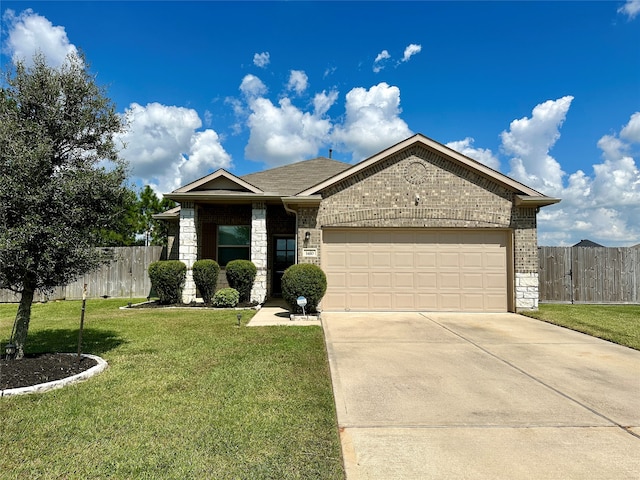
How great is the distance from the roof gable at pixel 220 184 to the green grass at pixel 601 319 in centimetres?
951

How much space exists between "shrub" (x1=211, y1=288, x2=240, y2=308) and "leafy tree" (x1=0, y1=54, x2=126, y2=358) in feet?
20.1

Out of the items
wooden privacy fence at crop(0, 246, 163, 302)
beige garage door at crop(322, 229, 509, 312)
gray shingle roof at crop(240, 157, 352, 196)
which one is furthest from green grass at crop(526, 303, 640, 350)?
wooden privacy fence at crop(0, 246, 163, 302)

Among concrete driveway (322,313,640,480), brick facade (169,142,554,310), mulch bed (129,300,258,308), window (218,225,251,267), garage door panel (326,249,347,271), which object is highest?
brick facade (169,142,554,310)

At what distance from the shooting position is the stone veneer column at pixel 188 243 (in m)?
12.5

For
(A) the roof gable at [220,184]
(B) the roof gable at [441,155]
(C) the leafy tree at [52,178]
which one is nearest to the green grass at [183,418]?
(C) the leafy tree at [52,178]

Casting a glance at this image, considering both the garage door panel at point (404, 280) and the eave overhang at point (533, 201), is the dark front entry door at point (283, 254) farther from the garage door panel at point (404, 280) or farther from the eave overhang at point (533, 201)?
the eave overhang at point (533, 201)

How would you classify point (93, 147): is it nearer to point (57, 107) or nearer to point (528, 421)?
point (57, 107)

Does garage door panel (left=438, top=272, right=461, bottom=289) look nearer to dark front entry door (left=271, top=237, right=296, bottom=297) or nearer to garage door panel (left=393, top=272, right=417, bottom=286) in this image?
garage door panel (left=393, top=272, right=417, bottom=286)

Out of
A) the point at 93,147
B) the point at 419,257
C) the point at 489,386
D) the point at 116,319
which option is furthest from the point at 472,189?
the point at 116,319

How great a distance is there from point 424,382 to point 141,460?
11.2ft

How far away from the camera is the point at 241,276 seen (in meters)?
12.1

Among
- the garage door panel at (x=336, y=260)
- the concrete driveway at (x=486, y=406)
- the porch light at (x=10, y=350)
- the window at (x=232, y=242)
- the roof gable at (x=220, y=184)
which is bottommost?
the concrete driveway at (x=486, y=406)

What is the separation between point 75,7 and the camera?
8.26 meters

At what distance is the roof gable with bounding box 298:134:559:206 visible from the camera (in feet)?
35.2
